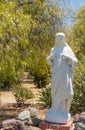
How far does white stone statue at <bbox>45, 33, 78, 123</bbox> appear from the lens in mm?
9484

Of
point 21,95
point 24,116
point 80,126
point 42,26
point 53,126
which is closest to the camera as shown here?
point 80,126

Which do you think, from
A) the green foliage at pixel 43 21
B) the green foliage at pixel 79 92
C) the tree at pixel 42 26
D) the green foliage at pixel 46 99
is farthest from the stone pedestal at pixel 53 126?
the green foliage at pixel 43 21

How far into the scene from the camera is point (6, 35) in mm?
10586

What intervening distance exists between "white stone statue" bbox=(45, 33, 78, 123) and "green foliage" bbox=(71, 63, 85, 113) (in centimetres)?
539

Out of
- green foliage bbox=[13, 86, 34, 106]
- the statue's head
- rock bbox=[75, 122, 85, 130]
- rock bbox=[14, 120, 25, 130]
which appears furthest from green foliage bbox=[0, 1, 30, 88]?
green foliage bbox=[13, 86, 34, 106]

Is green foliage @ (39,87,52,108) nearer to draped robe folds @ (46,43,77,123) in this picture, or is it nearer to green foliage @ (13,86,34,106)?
green foliage @ (13,86,34,106)

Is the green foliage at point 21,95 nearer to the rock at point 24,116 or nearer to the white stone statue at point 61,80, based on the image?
the rock at point 24,116

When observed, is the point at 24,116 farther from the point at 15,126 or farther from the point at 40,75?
the point at 40,75

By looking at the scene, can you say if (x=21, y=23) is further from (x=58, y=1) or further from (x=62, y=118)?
(x=58, y=1)

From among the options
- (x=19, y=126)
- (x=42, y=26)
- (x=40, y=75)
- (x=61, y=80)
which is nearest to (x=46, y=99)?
(x=42, y=26)

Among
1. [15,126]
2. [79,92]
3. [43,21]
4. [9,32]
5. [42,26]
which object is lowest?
[79,92]

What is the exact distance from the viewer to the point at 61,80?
31.2ft

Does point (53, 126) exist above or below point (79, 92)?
above

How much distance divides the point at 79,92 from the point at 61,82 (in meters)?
5.77
